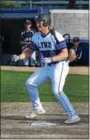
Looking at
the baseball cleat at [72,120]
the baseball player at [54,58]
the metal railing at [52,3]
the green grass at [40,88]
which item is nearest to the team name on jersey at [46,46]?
the baseball player at [54,58]

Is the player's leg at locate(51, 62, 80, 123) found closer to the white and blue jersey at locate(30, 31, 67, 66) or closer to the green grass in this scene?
the white and blue jersey at locate(30, 31, 67, 66)

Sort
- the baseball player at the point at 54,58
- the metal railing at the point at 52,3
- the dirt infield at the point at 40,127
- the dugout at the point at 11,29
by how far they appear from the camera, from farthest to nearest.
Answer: the metal railing at the point at 52,3 → the dugout at the point at 11,29 → the baseball player at the point at 54,58 → the dirt infield at the point at 40,127

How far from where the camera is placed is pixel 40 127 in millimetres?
8445

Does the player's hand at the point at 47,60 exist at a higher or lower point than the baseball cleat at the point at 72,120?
higher

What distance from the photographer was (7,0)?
118 feet

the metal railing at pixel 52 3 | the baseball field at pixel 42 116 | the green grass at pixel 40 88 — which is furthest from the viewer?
the metal railing at pixel 52 3

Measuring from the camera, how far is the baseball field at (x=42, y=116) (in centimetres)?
793

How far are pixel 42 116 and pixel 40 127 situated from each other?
110 cm

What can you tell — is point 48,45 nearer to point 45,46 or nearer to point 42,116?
point 45,46

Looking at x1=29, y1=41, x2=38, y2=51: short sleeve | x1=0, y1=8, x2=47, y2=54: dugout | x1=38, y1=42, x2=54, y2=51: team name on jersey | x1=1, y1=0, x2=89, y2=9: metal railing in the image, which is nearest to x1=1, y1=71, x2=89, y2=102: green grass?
x1=29, y1=41, x2=38, y2=51: short sleeve

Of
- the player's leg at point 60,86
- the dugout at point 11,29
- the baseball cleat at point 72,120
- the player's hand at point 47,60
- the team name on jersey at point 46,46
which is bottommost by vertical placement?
the dugout at point 11,29

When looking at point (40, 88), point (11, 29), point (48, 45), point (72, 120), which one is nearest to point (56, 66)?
point (48, 45)

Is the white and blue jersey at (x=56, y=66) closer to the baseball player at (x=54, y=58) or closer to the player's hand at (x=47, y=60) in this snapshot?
the baseball player at (x=54, y=58)

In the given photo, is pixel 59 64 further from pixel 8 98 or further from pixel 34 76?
pixel 8 98
